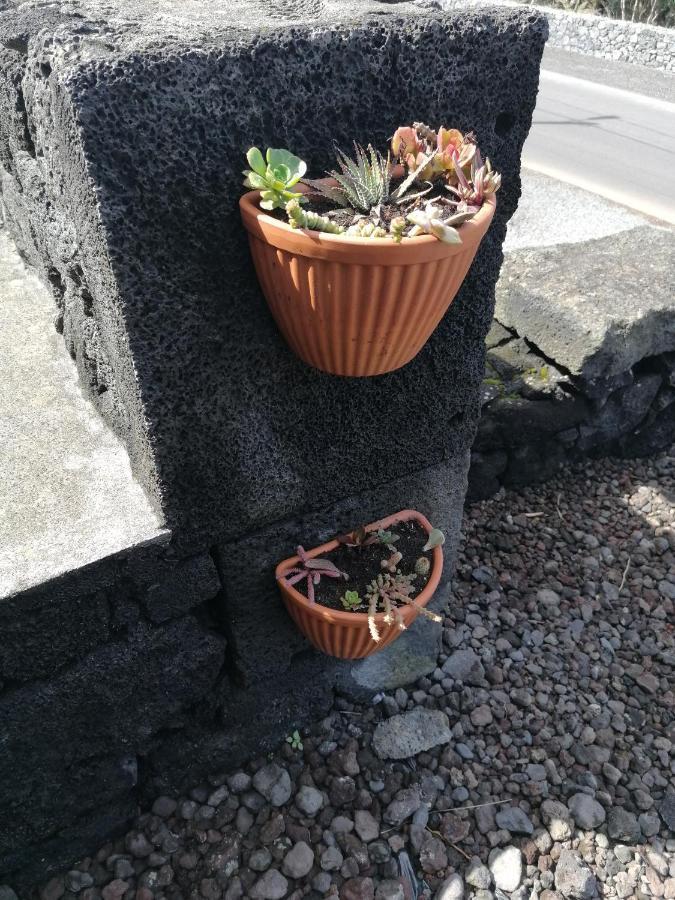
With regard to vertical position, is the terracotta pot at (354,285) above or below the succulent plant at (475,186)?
below

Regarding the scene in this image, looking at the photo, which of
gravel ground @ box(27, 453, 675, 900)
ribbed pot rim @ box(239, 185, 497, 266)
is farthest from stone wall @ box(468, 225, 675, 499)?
ribbed pot rim @ box(239, 185, 497, 266)

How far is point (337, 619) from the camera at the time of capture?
1.71m

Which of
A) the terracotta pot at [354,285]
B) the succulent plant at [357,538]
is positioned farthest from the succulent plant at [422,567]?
the terracotta pot at [354,285]

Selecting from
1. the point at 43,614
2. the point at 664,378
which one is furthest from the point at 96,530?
the point at 664,378

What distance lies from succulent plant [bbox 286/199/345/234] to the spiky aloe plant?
0.14 m

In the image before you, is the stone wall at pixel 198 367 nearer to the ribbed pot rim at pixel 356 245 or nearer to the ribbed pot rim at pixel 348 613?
the ribbed pot rim at pixel 348 613

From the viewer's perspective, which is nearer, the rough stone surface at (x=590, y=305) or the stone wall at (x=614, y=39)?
the rough stone surface at (x=590, y=305)

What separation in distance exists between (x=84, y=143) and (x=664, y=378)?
9.81 feet

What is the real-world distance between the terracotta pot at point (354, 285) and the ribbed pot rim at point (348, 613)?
636 mm

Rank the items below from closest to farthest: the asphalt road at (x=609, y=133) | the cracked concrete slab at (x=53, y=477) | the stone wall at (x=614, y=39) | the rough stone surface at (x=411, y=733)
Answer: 1. the cracked concrete slab at (x=53, y=477)
2. the rough stone surface at (x=411, y=733)
3. the asphalt road at (x=609, y=133)
4. the stone wall at (x=614, y=39)

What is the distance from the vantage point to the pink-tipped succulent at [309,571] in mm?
1787

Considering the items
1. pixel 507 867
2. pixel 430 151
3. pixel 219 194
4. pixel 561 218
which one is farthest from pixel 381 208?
pixel 561 218

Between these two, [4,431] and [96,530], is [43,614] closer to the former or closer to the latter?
[96,530]

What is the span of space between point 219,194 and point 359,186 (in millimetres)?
250
